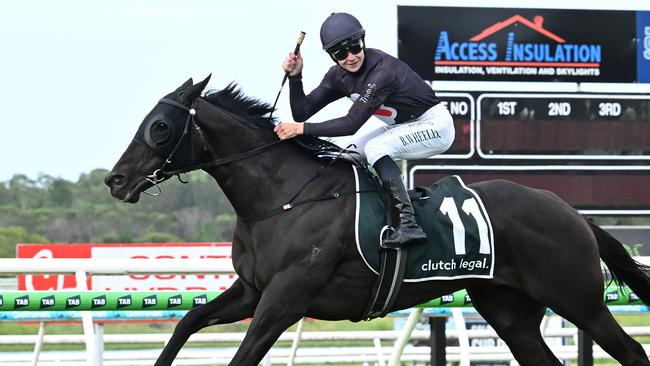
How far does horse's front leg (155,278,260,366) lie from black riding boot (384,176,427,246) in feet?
2.02

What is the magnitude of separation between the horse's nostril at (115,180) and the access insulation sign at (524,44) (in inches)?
189

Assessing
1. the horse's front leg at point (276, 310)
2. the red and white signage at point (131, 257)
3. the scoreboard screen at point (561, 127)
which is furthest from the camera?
the red and white signage at point (131, 257)

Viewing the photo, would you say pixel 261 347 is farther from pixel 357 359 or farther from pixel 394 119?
pixel 357 359

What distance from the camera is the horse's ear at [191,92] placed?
446 cm

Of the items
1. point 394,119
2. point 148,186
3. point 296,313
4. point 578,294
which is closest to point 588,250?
point 578,294

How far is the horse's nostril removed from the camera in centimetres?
433

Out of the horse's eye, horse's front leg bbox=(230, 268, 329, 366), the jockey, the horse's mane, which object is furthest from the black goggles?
horse's front leg bbox=(230, 268, 329, 366)

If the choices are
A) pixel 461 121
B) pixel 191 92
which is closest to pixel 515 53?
pixel 461 121

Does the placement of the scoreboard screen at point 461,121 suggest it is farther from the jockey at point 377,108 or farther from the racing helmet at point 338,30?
the racing helmet at point 338,30

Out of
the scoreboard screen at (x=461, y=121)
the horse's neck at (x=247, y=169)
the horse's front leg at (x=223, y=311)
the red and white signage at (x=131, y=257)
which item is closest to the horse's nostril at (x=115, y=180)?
the horse's neck at (x=247, y=169)

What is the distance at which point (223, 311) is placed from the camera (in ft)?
15.0

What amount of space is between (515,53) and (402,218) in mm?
4974

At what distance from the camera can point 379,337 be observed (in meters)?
7.64

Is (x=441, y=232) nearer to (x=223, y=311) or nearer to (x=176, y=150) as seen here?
(x=223, y=311)
